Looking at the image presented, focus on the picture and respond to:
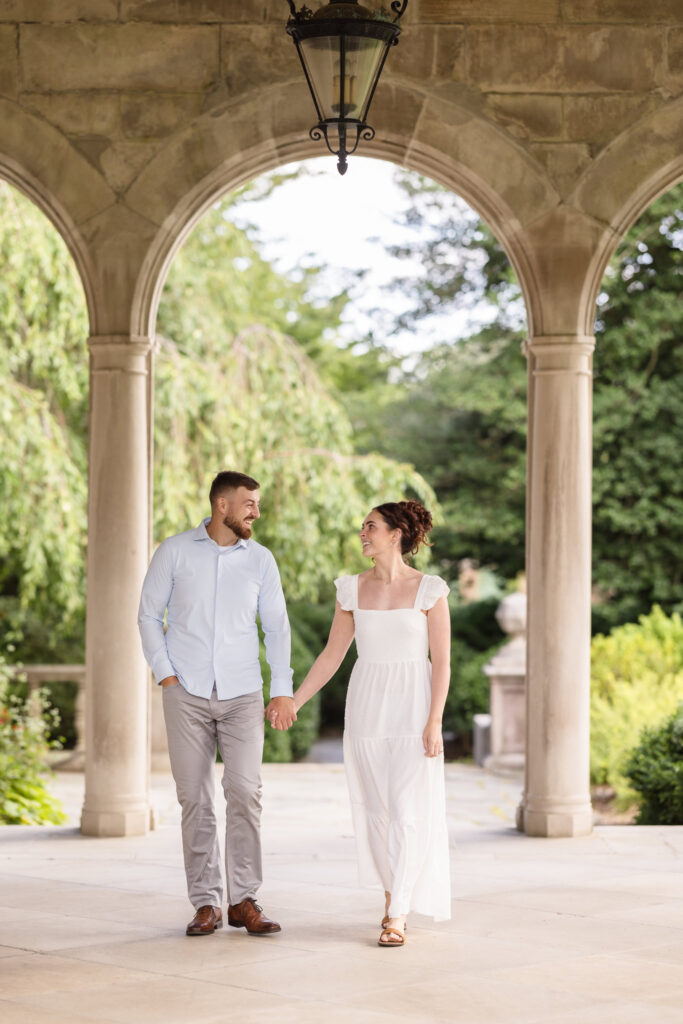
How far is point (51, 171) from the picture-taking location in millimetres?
8344

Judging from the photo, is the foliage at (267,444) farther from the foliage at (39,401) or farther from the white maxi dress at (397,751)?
the white maxi dress at (397,751)

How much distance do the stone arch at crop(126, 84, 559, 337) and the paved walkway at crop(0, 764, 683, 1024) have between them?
3151 millimetres

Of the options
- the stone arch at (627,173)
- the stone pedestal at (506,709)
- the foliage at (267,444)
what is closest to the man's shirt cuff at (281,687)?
the stone arch at (627,173)

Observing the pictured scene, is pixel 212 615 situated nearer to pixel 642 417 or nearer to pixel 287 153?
pixel 287 153

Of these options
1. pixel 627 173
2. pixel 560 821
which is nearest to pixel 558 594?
pixel 560 821

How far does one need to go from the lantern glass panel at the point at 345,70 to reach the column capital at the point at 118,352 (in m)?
2.15

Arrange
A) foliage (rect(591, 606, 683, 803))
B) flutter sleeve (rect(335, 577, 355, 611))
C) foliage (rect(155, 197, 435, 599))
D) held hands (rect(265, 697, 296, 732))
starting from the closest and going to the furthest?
held hands (rect(265, 697, 296, 732)) → flutter sleeve (rect(335, 577, 355, 611)) → foliage (rect(591, 606, 683, 803)) → foliage (rect(155, 197, 435, 599))

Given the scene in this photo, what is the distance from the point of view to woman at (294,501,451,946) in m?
5.61

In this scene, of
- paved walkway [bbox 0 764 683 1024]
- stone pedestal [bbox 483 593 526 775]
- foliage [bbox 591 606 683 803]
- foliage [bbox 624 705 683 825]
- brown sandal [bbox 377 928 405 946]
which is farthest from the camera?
stone pedestal [bbox 483 593 526 775]

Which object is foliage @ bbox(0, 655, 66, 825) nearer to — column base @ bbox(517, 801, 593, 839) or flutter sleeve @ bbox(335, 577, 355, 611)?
column base @ bbox(517, 801, 593, 839)

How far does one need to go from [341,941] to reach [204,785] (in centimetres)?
79

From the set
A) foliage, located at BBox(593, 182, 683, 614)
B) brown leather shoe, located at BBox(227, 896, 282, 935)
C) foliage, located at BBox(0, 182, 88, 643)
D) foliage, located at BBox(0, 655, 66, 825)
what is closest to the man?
brown leather shoe, located at BBox(227, 896, 282, 935)

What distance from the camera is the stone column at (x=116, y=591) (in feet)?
27.2

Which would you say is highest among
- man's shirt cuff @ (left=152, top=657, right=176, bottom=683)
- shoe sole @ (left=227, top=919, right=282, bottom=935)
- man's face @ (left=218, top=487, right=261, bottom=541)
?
man's face @ (left=218, top=487, right=261, bottom=541)
